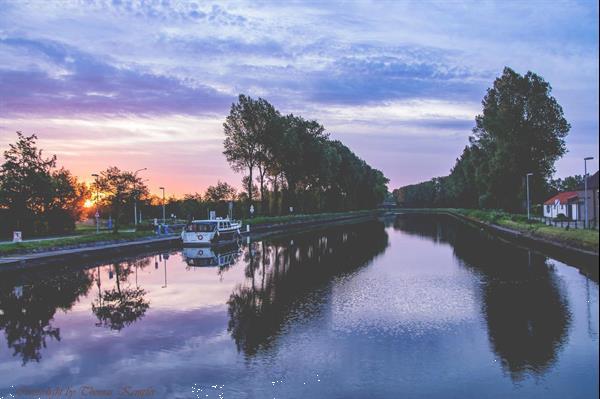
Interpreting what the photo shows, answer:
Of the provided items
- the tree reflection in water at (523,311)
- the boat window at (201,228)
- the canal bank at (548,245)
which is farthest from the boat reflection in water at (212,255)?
the canal bank at (548,245)

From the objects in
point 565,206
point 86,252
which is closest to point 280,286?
point 86,252

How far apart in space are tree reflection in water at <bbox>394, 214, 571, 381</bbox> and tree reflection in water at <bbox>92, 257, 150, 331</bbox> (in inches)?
504

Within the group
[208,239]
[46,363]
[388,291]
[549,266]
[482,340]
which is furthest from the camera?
[208,239]

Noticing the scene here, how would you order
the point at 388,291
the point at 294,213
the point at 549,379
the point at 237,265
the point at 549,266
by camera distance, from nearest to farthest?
the point at 549,379 < the point at 388,291 < the point at 549,266 < the point at 237,265 < the point at 294,213

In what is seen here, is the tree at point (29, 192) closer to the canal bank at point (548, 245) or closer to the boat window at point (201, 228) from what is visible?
the boat window at point (201, 228)

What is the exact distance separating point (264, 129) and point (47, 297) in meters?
63.8

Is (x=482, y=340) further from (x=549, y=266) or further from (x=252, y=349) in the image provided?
(x=549, y=266)

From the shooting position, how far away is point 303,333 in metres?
17.1

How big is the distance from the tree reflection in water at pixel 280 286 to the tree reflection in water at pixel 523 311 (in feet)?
21.4

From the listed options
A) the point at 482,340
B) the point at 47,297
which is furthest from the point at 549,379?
the point at 47,297

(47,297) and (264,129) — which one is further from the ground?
(264,129)

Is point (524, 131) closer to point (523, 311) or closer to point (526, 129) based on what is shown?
point (526, 129)

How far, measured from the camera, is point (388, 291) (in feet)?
82.0

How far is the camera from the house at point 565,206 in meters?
65.3
